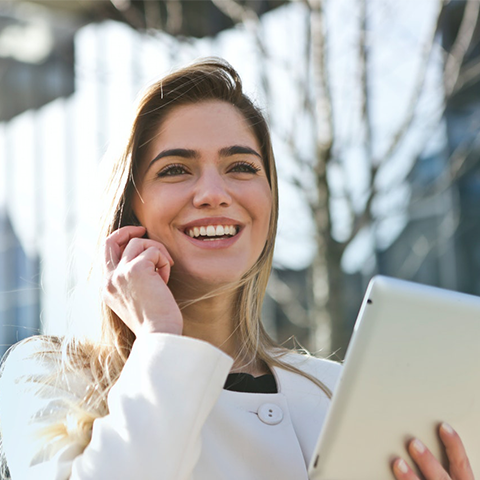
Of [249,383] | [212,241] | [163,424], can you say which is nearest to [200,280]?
[212,241]

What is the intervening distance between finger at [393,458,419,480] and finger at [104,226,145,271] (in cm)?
84

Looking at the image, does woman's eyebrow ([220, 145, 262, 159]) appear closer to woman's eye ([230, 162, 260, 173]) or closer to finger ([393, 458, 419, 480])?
woman's eye ([230, 162, 260, 173])

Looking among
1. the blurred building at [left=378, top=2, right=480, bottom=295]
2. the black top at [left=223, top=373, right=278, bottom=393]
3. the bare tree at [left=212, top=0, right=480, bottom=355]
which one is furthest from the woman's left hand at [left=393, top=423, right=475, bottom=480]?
the blurred building at [left=378, top=2, right=480, bottom=295]

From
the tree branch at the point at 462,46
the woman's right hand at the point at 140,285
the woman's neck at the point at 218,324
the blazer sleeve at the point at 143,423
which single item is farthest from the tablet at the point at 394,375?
the tree branch at the point at 462,46

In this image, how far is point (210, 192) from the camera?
193 centimetres

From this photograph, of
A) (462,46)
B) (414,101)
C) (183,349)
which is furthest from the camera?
(462,46)

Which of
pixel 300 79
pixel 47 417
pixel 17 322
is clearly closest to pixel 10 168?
pixel 17 322

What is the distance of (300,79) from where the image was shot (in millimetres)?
4395

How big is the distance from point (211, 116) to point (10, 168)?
8.95 m

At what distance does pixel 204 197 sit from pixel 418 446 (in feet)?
2.76

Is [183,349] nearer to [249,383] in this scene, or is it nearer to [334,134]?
[249,383]

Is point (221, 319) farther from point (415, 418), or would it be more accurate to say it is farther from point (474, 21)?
point (474, 21)

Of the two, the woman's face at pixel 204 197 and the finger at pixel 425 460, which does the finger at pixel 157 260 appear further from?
the finger at pixel 425 460

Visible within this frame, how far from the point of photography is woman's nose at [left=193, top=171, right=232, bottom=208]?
1927mm
